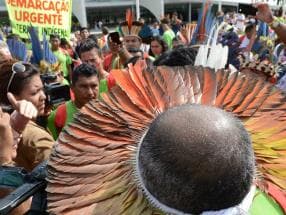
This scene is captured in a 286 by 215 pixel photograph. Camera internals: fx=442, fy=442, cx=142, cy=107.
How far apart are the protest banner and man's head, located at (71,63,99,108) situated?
2.51 m

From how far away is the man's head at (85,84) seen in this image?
289cm

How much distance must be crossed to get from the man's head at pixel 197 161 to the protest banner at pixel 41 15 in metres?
4.80

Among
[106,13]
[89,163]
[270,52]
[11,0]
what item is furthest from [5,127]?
[106,13]

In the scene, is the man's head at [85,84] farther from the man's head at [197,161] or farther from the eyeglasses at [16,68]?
the man's head at [197,161]

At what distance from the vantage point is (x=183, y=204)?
752 mm

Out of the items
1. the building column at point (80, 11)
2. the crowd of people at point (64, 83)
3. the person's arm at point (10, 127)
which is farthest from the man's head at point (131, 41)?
the building column at point (80, 11)

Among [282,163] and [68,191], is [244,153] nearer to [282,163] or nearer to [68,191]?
[282,163]

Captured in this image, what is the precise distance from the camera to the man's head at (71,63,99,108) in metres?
2.89

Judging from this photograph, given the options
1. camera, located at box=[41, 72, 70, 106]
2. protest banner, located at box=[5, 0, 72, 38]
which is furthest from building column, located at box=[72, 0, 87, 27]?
camera, located at box=[41, 72, 70, 106]

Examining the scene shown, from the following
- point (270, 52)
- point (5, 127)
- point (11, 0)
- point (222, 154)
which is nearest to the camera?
point (222, 154)

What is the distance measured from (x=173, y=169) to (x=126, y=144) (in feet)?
0.65

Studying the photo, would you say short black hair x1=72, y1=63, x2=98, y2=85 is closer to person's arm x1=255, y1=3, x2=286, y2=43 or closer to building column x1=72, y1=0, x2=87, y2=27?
person's arm x1=255, y1=3, x2=286, y2=43

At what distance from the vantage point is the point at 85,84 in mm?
2949

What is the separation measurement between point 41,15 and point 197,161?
4987mm
